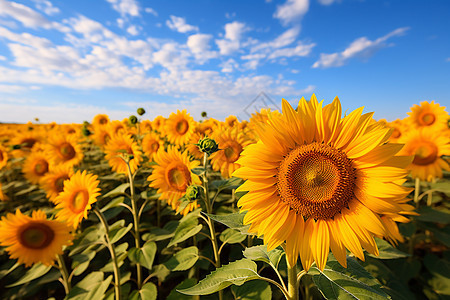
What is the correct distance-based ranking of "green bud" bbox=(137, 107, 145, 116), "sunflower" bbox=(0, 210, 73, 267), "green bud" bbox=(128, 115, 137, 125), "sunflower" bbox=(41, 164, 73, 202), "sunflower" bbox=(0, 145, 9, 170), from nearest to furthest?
"sunflower" bbox=(0, 210, 73, 267) < "sunflower" bbox=(41, 164, 73, 202) < "sunflower" bbox=(0, 145, 9, 170) < "green bud" bbox=(128, 115, 137, 125) < "green bud" bbox=(137, 107, 145, 116)

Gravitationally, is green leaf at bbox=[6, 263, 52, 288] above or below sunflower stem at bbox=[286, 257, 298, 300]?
below

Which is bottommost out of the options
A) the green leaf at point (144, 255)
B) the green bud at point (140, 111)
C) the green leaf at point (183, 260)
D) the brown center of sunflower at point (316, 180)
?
the green leaf at point (144, 255)

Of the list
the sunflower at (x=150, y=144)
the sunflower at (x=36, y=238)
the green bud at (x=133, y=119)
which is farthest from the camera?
the green bud at (x=133, y=119)

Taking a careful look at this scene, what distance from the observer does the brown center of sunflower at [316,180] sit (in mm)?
1156

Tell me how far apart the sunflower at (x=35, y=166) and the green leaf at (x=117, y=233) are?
291cm

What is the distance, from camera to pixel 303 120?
114 cm

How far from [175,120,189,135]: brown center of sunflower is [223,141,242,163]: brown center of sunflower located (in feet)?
6.61

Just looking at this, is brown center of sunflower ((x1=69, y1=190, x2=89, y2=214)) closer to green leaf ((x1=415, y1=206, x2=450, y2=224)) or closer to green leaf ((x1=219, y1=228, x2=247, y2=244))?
green leaf ((x1=219, y1=228, x2=247, y2=244))

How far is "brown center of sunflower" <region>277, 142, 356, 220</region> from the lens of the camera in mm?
1156

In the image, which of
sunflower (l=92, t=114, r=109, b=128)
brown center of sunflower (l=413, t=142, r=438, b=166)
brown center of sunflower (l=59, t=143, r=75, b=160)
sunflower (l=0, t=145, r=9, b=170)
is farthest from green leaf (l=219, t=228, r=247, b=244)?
sunflower (l=92, t=114, r=109, b=128)

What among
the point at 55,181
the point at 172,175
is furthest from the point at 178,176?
the point at 55,181

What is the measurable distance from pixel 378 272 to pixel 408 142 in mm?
1960

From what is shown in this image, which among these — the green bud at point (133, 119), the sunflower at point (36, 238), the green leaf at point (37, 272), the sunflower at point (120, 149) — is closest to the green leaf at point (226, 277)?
the sunflower at point (36, 238)

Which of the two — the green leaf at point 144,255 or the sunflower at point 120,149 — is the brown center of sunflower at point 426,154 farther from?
the sunflower at point 120,149
